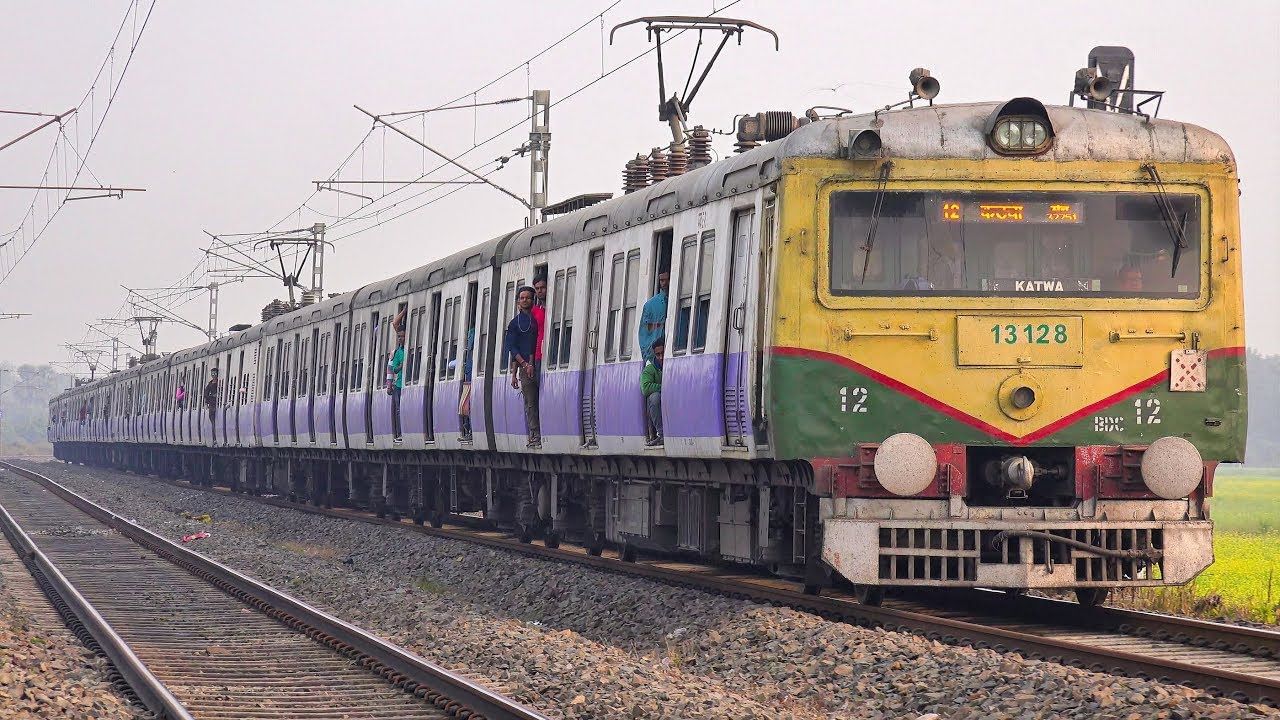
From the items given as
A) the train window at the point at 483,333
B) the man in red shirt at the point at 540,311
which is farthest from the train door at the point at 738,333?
the train window at the point at 483,333

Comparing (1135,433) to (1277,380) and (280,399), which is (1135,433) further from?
(1277,380)

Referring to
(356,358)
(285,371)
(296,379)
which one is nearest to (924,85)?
(356,358)

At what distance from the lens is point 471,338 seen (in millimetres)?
19578

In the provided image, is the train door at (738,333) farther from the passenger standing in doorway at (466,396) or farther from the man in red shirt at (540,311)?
the passenger standing in doorway at (466,396)

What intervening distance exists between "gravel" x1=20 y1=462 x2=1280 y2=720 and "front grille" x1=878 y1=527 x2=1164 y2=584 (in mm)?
669

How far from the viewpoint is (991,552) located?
1093 centimetres

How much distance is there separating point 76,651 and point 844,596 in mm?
5464

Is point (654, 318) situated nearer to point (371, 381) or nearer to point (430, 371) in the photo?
point (430, 371)

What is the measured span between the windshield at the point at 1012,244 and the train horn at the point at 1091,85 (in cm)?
123

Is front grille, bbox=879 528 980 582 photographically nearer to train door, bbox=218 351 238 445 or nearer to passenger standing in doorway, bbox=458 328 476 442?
passenger standing in doorway, bbox=458 328 476 442

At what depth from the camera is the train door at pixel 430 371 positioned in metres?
21.2

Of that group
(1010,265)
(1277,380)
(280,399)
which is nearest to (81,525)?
(280,399)

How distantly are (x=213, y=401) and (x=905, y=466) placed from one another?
31873 millimetres

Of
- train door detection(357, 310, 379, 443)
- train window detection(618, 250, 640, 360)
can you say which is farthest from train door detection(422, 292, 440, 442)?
train window detection(618, 250, 640, 360)
